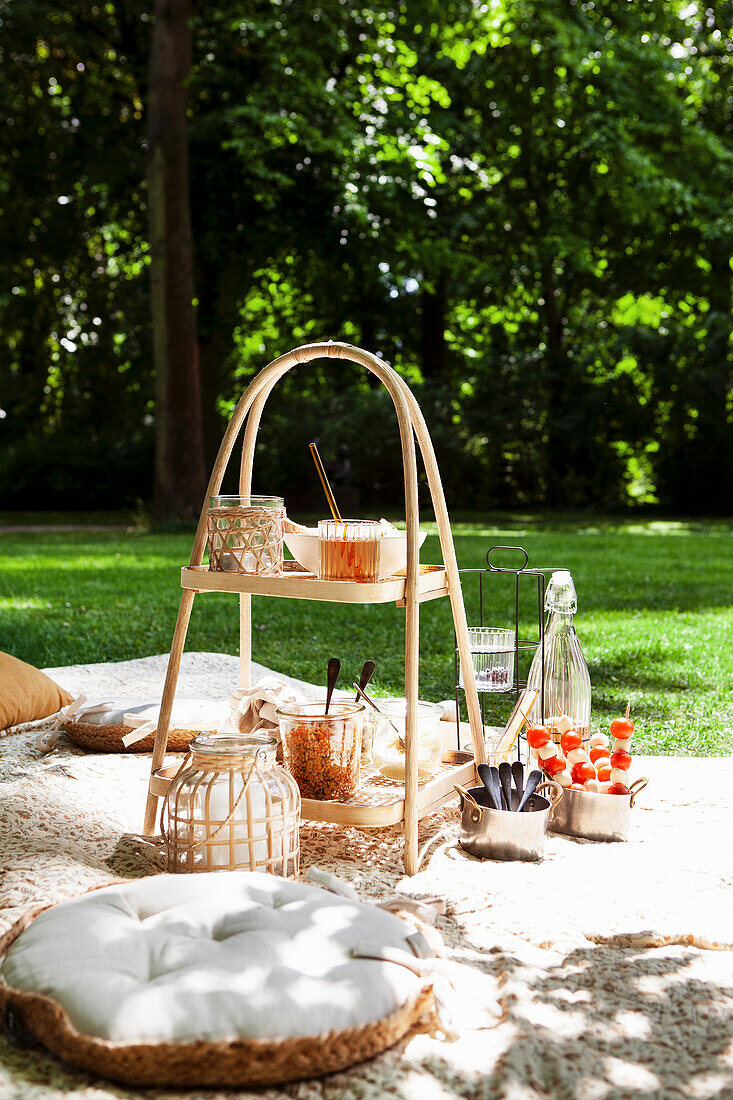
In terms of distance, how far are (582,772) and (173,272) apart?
11.7 meters

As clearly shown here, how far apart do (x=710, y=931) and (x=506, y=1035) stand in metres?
0.70

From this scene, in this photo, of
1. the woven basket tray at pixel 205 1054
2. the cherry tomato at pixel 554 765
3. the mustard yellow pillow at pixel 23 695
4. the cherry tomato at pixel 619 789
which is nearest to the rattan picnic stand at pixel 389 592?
the cherry tomato at pixel 554 765

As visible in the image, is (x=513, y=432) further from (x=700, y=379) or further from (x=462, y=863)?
(x=462, y=863)

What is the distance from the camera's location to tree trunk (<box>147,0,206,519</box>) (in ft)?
42.8

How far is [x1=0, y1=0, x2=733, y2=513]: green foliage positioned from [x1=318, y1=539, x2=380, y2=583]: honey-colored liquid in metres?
11.7

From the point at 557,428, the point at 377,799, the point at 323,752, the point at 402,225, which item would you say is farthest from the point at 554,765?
the point at 557,428

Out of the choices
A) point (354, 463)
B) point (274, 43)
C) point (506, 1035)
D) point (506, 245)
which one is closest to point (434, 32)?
point (274, 43)

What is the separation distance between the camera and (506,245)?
18.6 m

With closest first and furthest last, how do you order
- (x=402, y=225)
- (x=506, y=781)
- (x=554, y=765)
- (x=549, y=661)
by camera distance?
(x=506, y=781), (x=554, y=765), (x=549, y=661), (x=402, y=225)

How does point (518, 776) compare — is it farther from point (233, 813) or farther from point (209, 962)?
point (209, 962)

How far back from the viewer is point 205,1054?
1.64 meters

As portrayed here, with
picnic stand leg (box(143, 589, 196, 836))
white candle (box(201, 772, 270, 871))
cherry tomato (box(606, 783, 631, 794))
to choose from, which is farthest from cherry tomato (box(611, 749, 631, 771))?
picnic stand leg (box(143, 589, 196, 836))

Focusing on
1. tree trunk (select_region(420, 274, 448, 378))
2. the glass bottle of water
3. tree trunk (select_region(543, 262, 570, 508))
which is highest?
tree trunk (select_region(420, 274, 448, 378))

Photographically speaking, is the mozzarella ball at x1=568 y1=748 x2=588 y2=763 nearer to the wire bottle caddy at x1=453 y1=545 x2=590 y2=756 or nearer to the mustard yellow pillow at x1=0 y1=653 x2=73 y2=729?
the wire bottle caddy at x1=453 y1=545 x2=590 y2=756
